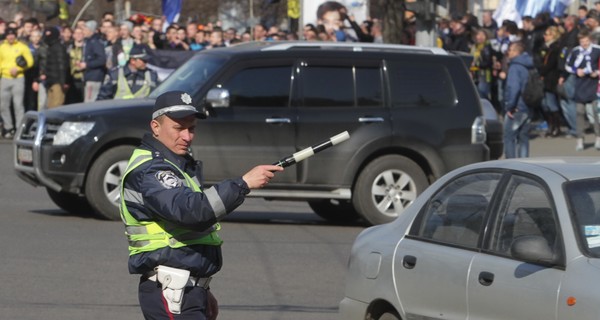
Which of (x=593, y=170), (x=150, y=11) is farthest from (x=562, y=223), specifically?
(x=150, y=11)

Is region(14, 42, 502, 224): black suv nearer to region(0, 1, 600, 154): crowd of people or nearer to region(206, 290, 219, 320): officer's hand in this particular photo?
region(0, 1, 600, 154): crowd of people

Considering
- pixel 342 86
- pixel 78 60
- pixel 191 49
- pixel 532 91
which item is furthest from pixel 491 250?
pixel 191 49

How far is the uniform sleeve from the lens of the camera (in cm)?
554

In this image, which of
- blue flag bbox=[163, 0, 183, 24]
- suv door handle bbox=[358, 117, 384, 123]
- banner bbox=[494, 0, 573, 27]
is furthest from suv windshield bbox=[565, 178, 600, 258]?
blue flag bbox=[163, 0, 183, 24]

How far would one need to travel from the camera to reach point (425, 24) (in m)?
21.2

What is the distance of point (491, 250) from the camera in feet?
22.0

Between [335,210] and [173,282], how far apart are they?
31.8 ft

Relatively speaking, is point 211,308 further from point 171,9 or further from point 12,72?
point 171,9

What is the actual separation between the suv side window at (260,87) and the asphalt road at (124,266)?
1306 millimetres

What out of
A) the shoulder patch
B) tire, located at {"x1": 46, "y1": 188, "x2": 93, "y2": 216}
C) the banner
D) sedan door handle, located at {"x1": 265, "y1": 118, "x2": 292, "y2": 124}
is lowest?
tire, located at {"x1": 46, "y1": 188, "x2": 93, "y2": 216}

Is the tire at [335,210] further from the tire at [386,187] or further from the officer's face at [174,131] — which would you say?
the officer's face at [174,131]

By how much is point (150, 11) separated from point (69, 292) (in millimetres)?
44594

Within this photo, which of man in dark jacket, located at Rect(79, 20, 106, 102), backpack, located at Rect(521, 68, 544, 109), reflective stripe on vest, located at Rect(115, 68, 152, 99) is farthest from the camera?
man in dark jacket, located at Rect(79, 20, 106, 102)

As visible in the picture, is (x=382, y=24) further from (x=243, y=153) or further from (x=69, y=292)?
(x=69, y=292)
